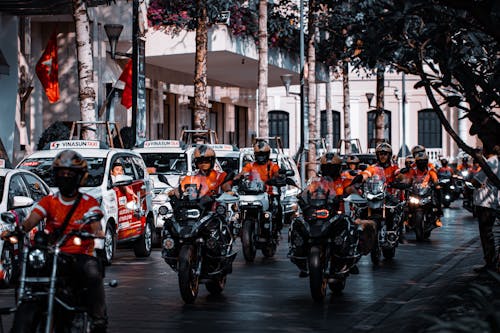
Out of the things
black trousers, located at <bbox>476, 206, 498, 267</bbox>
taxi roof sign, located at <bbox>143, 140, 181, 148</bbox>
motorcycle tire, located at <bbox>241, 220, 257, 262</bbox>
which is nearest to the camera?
black trousers, located at <bbox>476, 206, 498, 267</bbox>

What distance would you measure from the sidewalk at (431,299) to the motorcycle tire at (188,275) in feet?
6.03

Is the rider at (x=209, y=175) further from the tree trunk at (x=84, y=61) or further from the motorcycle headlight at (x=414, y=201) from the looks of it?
the tree trunk at (x=84, y=61)

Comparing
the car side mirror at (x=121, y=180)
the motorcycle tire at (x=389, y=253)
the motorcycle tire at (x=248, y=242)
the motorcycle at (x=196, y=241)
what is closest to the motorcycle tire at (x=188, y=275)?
the motorcycle at (x=196, y=241)

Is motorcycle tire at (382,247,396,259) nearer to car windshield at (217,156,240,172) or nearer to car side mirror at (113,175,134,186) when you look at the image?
car side mirror at (113,175,134,186)

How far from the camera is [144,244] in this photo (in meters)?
19.2

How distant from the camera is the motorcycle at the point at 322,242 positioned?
41.9 feet

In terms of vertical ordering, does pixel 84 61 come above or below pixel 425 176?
above

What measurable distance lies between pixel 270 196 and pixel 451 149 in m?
53.7

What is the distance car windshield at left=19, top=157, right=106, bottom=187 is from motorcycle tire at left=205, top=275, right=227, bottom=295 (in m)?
4.87

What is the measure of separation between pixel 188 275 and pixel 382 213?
228 inches

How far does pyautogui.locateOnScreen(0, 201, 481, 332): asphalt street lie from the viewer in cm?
1117

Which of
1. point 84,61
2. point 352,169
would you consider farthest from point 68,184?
point 84,61

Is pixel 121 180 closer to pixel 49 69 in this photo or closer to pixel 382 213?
pixel 382 213

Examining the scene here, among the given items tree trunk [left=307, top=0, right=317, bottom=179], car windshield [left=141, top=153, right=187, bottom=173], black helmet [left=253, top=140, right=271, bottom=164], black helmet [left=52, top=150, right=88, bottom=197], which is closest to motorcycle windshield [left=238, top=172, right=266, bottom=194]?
black helmet [left=253, top=140, right=271, bottom=164]
